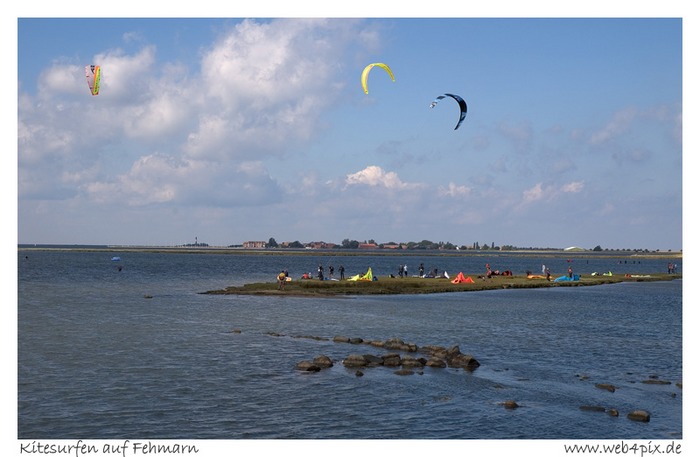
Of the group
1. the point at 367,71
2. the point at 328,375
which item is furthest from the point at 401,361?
the point at 367,71

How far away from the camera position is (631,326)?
152 ft

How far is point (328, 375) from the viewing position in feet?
94.6

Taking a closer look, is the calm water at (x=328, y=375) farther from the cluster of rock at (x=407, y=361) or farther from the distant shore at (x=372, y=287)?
the distant shore at (x=372, y=287)

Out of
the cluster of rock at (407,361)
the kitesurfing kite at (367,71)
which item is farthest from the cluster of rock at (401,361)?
the kitesurfing kite at (367,71)

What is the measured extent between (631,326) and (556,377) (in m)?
20.4

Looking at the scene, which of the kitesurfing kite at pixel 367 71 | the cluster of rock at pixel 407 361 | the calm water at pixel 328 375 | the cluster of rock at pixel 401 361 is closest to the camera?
the calm water at pixel 328 375

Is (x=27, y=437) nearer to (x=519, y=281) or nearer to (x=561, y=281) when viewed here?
(x=519, y=281)

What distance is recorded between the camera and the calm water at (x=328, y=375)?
21.9 m

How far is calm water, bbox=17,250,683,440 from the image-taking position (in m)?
21.9

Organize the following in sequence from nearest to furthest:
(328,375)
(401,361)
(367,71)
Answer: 1. (328,375)
2. (401,361)
3. (367,71)

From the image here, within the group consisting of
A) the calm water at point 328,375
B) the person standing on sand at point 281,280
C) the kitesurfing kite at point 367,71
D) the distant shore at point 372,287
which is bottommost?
the calm water at point 328,375

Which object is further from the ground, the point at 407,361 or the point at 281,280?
the point at 281,280

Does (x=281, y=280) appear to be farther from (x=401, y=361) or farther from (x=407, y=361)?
(x=407, y=361)
